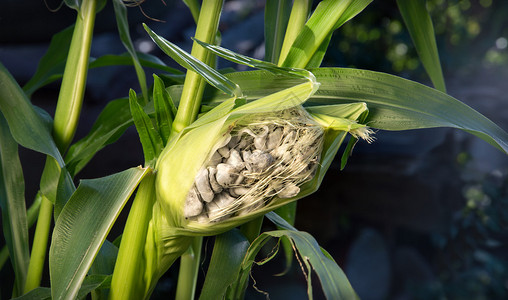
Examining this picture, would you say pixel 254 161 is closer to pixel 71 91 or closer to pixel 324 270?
pixel 324 270

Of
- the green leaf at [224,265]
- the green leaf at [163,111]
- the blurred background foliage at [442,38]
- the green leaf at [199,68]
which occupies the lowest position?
the green leaf at [224,265]

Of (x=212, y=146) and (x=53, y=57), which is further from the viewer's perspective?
(x=53, y=57)

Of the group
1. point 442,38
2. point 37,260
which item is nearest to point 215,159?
point 37,260

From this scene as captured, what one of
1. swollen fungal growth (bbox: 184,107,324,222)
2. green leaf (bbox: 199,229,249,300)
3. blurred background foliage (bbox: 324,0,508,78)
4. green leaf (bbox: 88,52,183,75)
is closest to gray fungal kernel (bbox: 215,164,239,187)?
swollen fungal growth (bbox: 184,107,324,222)

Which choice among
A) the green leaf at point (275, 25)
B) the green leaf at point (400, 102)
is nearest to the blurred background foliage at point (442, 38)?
the green leaf at point (275, 25)

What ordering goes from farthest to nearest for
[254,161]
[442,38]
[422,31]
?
[442,38] < [422,31] < [254,161]

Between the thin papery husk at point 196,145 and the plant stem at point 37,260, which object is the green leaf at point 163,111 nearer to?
the thin papery husk at point 196,145
